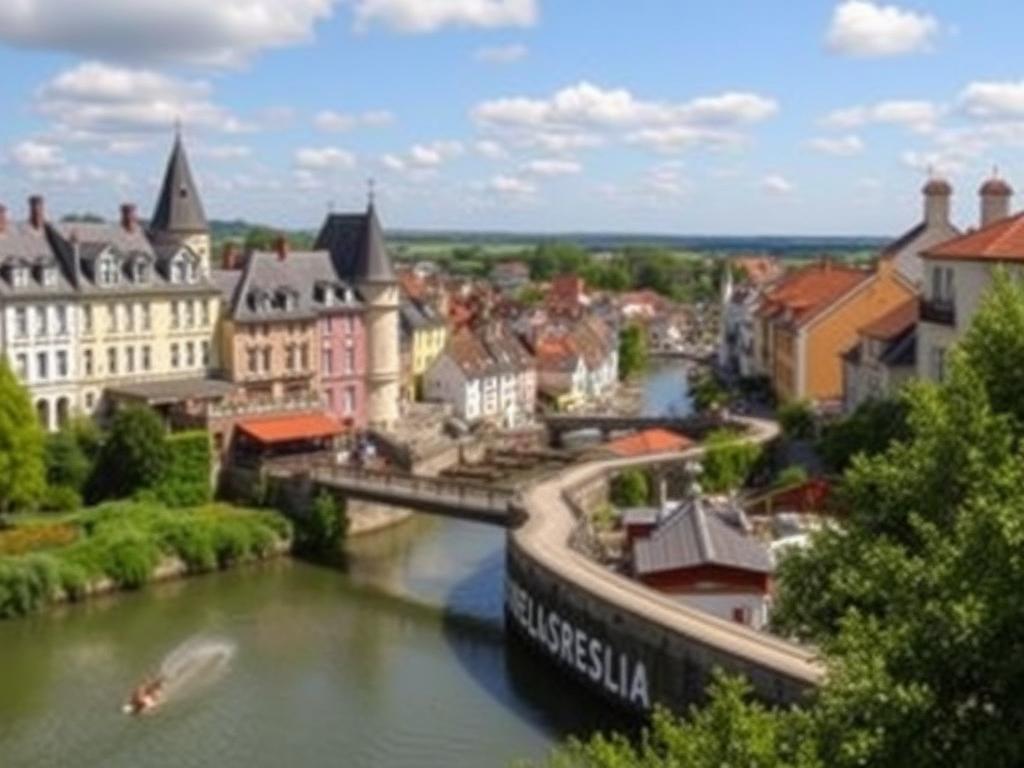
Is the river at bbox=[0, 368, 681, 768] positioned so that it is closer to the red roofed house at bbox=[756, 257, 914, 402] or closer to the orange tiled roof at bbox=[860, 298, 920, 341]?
the orange tiled roof at bbox=[860, 298, 920, 341]

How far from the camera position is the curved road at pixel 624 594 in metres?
28.7

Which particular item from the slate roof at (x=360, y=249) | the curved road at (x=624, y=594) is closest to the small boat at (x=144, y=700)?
the curved road at (x=624, y=594)

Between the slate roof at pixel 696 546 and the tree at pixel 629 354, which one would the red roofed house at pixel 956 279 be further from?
the tree at pixel 629 354

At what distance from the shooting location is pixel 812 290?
74750 mm

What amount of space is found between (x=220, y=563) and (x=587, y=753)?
36019mm

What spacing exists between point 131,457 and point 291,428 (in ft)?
23.7

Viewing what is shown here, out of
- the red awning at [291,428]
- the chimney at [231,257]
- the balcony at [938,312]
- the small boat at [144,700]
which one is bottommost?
the small boat at [144,700]

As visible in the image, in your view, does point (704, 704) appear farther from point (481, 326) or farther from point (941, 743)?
point (481, 326)

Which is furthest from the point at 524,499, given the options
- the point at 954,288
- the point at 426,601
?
the point at 954,288

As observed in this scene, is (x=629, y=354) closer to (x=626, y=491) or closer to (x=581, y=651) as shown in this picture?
(x=626, y=491)

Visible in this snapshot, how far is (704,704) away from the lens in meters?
30.4

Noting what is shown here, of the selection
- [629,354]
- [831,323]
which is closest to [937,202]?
[831,323]

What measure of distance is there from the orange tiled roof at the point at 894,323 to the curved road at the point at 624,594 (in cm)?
1189

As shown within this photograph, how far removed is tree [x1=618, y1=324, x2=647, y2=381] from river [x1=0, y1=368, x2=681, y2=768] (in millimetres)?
69426
